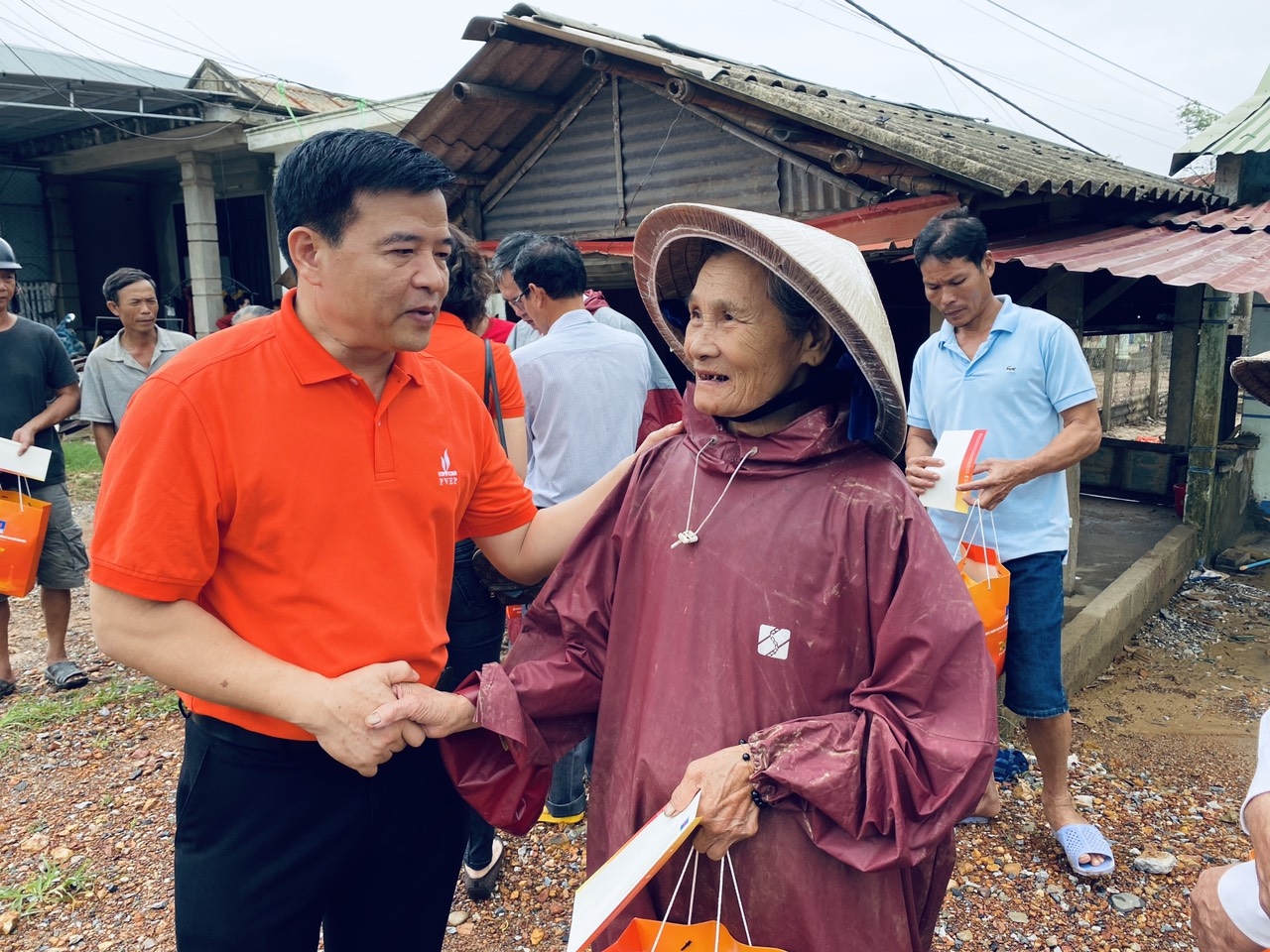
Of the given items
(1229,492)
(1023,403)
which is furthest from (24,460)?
(1229,492)

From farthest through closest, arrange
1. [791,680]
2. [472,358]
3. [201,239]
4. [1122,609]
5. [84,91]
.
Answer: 1. [201,239]
2. [84,91]
3. [1122,609]
4. [472,358]
5. [791,680]

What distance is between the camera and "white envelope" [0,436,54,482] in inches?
180

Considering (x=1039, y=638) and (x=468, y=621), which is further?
(x=1039, y=638)

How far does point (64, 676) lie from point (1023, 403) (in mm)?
5424

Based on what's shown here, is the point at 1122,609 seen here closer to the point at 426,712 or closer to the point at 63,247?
the point at 426,712

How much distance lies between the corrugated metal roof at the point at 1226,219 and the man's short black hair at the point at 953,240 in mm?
4282

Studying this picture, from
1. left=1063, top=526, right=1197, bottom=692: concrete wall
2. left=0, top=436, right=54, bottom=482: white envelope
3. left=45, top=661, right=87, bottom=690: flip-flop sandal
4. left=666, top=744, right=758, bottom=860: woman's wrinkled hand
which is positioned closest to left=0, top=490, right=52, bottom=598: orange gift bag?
Result: left=0, top=436, right=54, bottom=482: white envelope

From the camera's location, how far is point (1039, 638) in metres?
3.48

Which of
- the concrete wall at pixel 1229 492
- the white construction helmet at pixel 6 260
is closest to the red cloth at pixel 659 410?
the white construction helmet at pixel 6 260

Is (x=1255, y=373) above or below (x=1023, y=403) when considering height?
above

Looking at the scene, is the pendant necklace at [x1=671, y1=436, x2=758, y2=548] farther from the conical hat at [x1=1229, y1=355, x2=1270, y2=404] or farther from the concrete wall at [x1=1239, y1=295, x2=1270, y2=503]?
the concrete wall at [x1=1239, y1=295, x2=1270, y2=503]

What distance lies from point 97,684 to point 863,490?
5412 millimetres

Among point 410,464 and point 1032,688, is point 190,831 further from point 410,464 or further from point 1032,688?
point 1032,688

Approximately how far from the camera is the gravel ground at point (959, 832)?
3.27 metres
